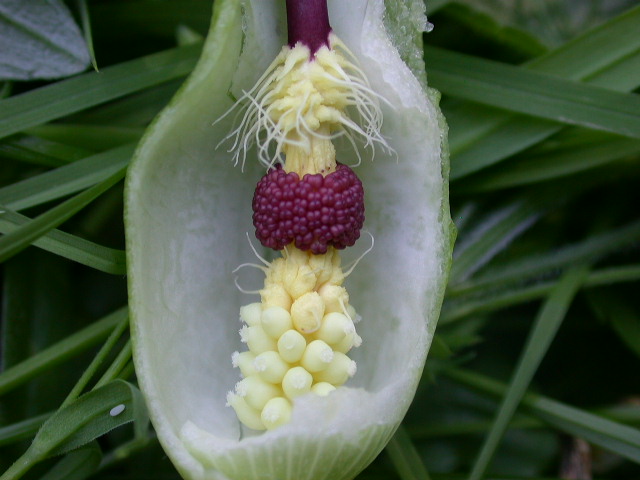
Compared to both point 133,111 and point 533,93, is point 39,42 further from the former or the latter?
point 533,93

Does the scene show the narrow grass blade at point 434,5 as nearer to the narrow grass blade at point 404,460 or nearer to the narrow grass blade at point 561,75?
the narrow grass blade at point 561,75

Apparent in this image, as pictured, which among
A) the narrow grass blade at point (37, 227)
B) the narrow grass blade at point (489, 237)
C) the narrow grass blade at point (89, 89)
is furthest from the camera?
the narrow grass blade at point (489, 237)

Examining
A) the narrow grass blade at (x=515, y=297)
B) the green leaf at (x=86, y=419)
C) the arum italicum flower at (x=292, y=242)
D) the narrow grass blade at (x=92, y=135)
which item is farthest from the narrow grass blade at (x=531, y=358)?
the narrow grass blade at (x=92, y=135)

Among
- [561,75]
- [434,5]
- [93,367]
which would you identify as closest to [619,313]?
[561,75]

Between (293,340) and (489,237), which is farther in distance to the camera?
(489,237)

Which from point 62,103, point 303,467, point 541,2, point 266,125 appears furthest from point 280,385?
point 541,2

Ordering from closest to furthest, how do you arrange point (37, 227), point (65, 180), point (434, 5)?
point (37, 227) → point (65, 180) → point (434, 5)

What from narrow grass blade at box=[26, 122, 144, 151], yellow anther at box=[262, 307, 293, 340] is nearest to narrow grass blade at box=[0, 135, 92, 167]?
narrow grass blade at box=[26, 122, 144, 151]
